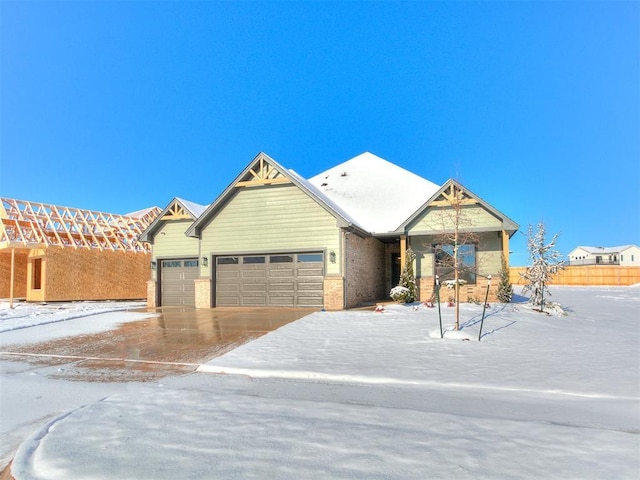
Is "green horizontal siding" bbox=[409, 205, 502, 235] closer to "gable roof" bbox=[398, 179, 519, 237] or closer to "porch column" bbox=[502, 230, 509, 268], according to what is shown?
"gable roof" bbox=[398, 179, 519, 237]

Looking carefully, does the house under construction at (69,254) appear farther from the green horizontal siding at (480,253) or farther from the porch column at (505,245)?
the porch column at (505,245)

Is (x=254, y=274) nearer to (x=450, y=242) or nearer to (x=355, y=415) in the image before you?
(x=450, y=242)

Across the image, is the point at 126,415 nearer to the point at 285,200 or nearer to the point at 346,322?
the point at 346,322

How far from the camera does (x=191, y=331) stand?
10.5 metres

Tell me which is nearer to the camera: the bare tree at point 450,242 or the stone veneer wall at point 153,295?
the bare tree at point 450,242

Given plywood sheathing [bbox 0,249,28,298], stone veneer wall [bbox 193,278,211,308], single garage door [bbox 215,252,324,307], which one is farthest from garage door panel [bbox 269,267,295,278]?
plywood sheathing [bbox 0,249,28,298]

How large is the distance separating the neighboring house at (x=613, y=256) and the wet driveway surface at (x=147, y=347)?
2712 inches

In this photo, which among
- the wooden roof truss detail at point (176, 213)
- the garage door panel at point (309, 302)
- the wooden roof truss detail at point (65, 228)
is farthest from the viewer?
the wooden roof truss detail at point (65, 228)

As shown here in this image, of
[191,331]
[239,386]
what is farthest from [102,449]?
[191,331]

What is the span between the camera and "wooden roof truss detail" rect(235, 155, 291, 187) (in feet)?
51.3

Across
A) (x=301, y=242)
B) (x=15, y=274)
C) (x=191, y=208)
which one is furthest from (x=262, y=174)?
Result: (x=15, y=274)

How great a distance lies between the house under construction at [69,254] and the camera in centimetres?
2133

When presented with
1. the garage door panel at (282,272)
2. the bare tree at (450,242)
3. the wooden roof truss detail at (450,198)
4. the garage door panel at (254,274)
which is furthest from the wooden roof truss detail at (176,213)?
the bare tree at (450,242)

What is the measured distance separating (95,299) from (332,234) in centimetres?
1757
